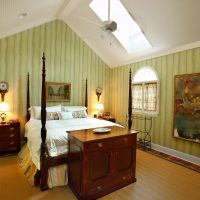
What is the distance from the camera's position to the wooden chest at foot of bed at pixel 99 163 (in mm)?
2137

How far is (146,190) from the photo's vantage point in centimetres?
248

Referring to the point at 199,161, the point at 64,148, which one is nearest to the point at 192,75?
the point at 199,161

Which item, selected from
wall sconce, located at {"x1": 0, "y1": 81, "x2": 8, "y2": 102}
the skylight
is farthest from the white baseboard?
wall sconce, located at {"x1": 0, "y1": 81, "x2": 8, "y2": 102}

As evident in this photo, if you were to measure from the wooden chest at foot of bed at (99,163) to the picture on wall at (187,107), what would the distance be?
168 cm

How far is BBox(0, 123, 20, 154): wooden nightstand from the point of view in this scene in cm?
367

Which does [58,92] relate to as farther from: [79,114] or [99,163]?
[99,163]

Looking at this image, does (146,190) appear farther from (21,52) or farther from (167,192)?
(21,52)

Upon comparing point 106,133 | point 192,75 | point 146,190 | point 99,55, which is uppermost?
point 99,55

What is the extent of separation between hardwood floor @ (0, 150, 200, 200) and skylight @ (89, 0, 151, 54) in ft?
10.0

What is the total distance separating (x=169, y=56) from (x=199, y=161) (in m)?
2.51

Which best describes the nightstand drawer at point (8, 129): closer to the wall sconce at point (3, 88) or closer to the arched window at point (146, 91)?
the wall sconce at point (3, 88)

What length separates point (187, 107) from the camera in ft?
11.7

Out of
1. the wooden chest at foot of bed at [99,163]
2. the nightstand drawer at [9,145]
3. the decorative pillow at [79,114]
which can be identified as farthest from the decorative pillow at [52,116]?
the wooden chest at foot of bed at [99,163]

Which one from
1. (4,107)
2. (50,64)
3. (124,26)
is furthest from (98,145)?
(124,26)
